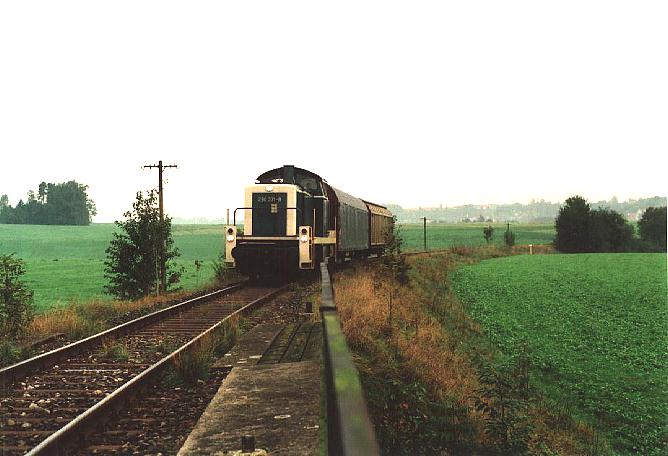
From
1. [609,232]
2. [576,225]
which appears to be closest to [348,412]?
[576,225]

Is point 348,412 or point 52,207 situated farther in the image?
point 52,207

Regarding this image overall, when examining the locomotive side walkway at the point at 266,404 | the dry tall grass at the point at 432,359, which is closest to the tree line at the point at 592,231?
the dry tall grass at the point at 432,359

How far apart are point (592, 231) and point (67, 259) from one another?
71.5 m

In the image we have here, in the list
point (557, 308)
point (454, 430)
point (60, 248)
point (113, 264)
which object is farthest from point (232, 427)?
point (60, 248)

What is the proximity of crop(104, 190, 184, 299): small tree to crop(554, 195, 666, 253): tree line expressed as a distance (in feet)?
241

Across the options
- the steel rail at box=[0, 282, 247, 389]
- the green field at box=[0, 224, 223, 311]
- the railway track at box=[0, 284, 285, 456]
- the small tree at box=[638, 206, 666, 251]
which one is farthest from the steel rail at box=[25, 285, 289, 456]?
the small tree at box=[638, 206, 666, 251]

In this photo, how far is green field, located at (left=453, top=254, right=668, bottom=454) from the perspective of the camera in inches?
480

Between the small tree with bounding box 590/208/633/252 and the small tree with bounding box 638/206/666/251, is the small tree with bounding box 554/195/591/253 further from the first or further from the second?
the small tree with bounding box 638/206/666/251

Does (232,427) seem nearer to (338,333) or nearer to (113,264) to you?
(338,333)

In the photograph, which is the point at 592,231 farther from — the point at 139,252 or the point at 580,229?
the point at 139,252

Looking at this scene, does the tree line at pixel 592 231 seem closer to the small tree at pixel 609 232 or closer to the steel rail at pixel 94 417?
the small tree at pixel 609 232

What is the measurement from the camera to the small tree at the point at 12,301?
36.2 ft

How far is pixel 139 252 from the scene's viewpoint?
2253 centimetres

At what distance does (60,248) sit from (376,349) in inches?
A: 3556
